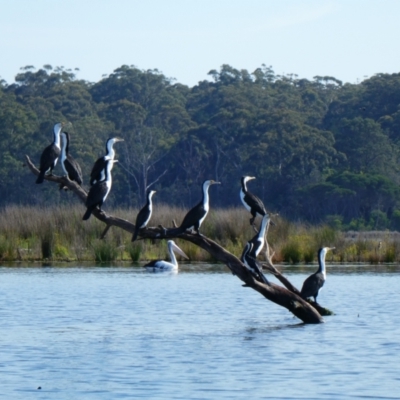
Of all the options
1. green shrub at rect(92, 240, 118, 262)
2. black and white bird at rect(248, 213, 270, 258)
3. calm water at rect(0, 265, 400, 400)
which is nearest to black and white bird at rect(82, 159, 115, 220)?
calm water at rect(0, 265, 400, 400)

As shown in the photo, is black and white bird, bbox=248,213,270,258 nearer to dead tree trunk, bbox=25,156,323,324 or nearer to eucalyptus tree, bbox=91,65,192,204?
dead tree trunk, bbox=25,156,323,324

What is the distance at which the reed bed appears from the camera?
25391 millimetres

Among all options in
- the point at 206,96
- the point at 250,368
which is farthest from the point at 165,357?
the point at 206,96

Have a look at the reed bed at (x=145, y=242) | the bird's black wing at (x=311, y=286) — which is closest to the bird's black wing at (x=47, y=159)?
the bird's black wing at (x=311, y=286)

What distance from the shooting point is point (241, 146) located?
51.8 meters

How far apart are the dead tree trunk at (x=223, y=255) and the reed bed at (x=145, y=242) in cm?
1083

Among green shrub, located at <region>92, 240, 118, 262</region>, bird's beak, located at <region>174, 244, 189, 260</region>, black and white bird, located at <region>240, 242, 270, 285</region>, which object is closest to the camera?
black and white bird, located at <region>240, 242, 270, 285</region>

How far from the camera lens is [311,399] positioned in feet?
33.2

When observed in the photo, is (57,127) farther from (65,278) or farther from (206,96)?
(206,96)

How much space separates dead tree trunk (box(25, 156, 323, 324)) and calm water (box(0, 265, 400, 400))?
1.17 feet

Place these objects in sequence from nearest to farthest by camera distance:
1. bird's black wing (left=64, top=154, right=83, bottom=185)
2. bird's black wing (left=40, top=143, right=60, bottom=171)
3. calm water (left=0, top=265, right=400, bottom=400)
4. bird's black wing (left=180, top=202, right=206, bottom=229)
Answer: calm water (left=0, top=265, right=400, bottom=400) → bird's black wing (left=180, top=202, right=206, bottom=229) → bird's black wing (left=40, top=143, right=60, bottom=171) → bird's black wing (left=64, top=154, right=83, bottom=185)

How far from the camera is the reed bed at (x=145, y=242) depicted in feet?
83.3

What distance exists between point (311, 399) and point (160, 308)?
6808 mm

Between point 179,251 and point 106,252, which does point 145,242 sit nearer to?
point 106,252
